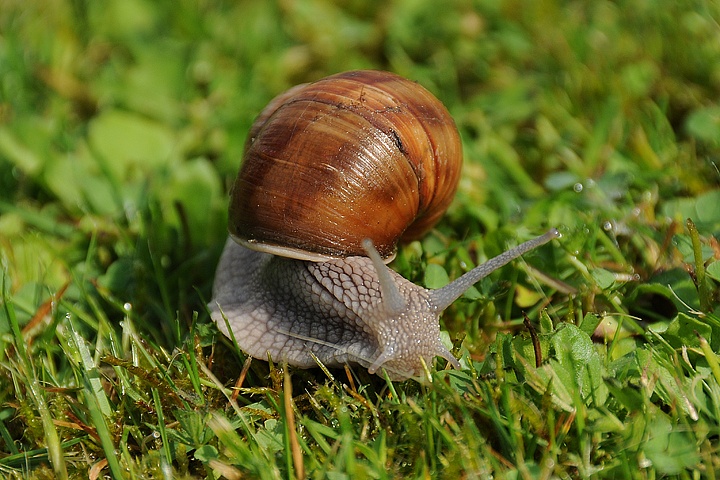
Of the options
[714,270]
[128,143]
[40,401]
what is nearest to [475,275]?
[714,270]

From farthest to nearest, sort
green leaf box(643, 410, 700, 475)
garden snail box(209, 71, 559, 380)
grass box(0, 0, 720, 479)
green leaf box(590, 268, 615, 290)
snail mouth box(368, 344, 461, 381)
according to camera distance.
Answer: green leaf box(590, 268, 615, 290), garden snail box(209, 71, 559, 380), snail mouth box(368, 344, 461, 381), grass box(0, 0, 720, 479), green leaf box(643, 410, 700, 475)

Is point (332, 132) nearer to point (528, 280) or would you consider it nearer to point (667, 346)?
point (528, 280)

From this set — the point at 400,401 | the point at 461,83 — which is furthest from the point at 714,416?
the point at 461,83

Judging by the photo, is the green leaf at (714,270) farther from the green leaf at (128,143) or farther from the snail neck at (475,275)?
the green leaf at (128,143)

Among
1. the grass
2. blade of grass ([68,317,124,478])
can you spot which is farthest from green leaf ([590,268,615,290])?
blade of grass ([68,317,124,478])

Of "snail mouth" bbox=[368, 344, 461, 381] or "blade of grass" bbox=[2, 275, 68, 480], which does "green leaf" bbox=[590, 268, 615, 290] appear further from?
"blade of grass" bbox=[2, 275, 68, 480]

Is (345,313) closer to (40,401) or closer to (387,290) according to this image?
(387,290)
